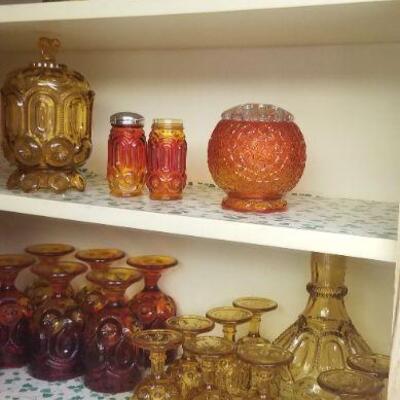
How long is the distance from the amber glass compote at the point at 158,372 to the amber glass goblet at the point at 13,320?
368 millimetres

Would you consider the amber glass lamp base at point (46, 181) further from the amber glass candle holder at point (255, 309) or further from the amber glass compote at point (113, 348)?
the amber glass candle holder at point (255, 309)

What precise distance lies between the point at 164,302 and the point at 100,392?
0.20m

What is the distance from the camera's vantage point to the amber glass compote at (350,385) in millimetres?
795

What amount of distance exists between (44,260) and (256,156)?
55cm

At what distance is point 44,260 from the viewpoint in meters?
1.24

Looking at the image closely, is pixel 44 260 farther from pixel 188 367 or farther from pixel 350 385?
pixel 350 385

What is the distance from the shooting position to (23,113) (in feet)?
3.48

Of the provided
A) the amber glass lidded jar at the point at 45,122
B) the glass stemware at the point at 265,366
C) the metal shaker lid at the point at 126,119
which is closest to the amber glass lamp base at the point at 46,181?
the amber glass lidded jar at the point at 45,122

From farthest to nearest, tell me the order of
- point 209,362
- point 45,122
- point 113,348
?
point 113,348 → point 45,122 → point 209,362

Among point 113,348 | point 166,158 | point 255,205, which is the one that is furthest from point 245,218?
point 113,348

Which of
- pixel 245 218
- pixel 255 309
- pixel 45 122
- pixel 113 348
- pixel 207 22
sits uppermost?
pixel 207 22

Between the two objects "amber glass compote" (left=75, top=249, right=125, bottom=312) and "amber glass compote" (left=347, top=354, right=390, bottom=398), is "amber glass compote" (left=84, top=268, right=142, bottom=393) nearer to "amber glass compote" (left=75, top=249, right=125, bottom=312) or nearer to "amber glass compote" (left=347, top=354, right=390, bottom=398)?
"amber glass compote" (left=75, top=249, right=125, bottom=312)

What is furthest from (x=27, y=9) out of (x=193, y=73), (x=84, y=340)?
(x=84, y=340)

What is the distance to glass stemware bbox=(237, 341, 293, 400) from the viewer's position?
886mm
